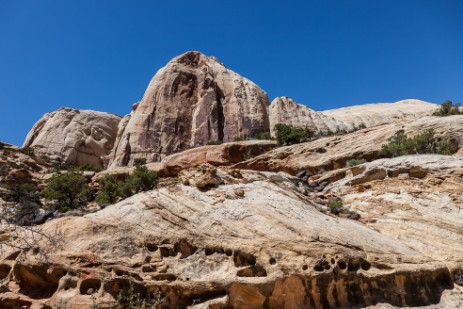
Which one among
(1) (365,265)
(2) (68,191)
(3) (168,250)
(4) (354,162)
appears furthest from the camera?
(2) (68,191)

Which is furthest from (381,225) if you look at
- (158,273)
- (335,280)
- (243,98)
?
(243,98)

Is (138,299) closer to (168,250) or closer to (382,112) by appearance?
(168,250)

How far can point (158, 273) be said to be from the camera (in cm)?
982

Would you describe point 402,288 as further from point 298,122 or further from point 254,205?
point 298,122

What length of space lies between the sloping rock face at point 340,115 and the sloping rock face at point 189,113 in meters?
2.17

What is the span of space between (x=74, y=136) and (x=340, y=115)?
119 ft

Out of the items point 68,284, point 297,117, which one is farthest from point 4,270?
point 297,117

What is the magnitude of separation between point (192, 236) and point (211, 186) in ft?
8.45

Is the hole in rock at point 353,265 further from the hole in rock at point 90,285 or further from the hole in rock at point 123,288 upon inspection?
the hole in rock at point 90,285

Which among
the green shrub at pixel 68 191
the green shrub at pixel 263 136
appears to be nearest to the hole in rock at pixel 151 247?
the green shrub at pixel 68 191

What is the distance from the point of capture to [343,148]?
27656mm

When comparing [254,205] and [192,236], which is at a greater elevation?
[254,205]

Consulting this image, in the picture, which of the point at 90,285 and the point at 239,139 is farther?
the point at 239,139

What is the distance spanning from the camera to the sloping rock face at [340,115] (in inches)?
1889
